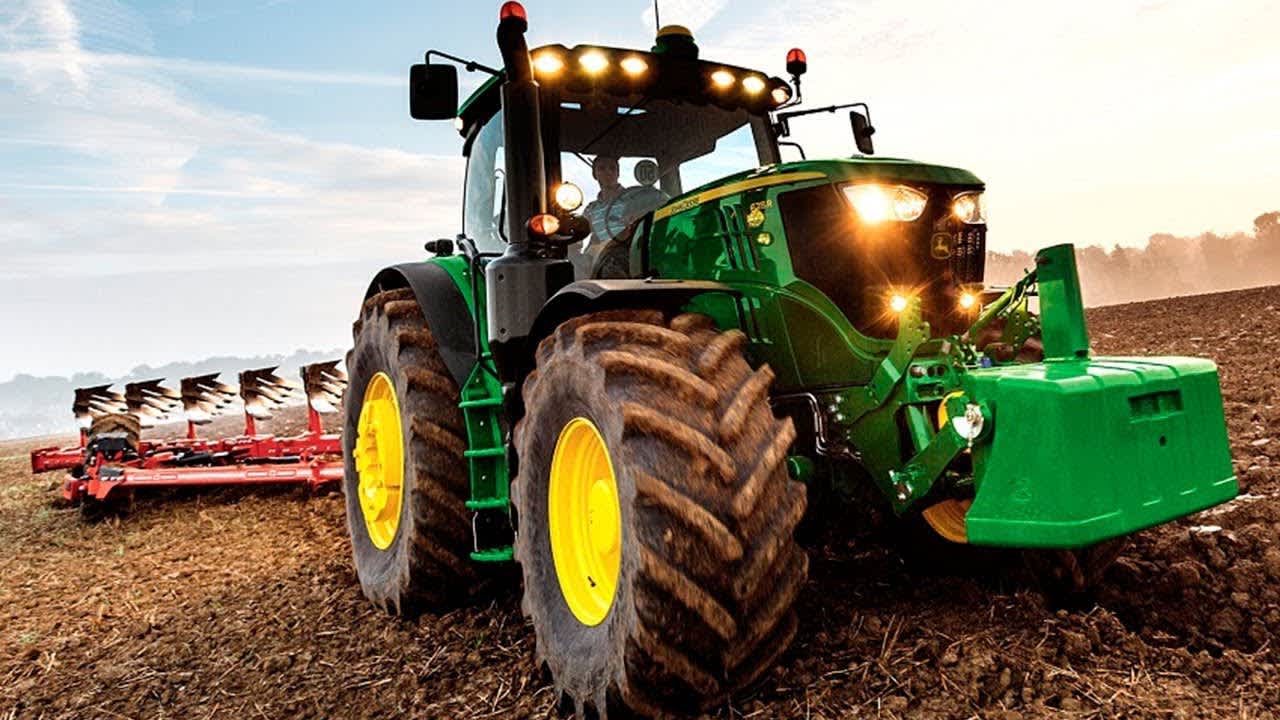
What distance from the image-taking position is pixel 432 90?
390 cm

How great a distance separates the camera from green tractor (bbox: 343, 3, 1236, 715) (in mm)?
2525

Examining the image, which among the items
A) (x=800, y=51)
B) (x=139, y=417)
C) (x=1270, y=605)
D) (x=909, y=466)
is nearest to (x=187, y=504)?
(x=139, y=417)

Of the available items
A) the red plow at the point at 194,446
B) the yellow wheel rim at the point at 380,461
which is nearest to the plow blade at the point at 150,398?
the red plow at the point at 194,446

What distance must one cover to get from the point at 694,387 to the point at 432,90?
2.06 m

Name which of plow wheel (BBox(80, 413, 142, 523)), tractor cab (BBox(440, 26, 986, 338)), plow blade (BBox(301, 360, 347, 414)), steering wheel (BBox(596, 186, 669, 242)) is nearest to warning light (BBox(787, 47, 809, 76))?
tractor cab (BBox(440, 26, 986, 338))

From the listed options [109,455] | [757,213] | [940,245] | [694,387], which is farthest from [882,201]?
[109,455]

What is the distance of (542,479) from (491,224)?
A: 1.79 m

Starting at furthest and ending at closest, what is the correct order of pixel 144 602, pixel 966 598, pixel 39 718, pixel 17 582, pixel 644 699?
pixel 17 582, pixel 144 602, pixel 39 718, pixel 966 598, pixel 644 699

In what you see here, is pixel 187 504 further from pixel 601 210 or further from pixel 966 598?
pixel 966 598

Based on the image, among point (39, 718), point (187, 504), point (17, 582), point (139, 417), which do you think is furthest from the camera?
point (139, 417)

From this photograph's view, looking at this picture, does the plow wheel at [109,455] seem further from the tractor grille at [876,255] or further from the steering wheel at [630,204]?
the tractor grille at [876,255]

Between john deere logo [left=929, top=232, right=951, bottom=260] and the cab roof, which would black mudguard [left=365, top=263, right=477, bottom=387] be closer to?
the cab roof

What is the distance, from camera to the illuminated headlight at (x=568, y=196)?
378 cm

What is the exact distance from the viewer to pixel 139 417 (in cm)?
900
